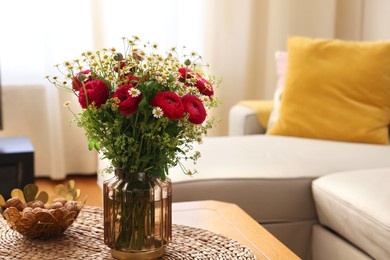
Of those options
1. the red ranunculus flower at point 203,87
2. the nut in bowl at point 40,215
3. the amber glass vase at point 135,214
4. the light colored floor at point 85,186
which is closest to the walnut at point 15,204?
the nut in bowl at point 40,215

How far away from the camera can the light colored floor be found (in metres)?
3.57

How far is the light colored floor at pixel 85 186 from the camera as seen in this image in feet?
11.7

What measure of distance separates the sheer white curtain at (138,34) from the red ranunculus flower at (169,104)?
2.51 m

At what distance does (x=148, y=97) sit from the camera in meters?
1.37

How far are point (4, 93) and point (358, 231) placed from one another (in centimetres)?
245

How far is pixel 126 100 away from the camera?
4.38 ft

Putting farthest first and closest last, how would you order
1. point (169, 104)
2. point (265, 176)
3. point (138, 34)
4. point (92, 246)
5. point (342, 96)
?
point (138, 34) → point (342, 96) → point (265, 176) → point (92, 246) → point (169, 104)

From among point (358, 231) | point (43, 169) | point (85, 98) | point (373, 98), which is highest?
point (85, 98)

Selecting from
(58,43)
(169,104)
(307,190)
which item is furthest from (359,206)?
(58,43)

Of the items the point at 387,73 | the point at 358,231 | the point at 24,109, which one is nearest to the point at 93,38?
the point at 24,109

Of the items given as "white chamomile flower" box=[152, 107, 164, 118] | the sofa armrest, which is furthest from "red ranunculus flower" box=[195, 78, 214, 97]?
the sofa armrest

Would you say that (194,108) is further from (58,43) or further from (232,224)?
(58,43)

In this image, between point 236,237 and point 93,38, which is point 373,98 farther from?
point 93,38

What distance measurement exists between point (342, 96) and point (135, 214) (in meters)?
1.67
